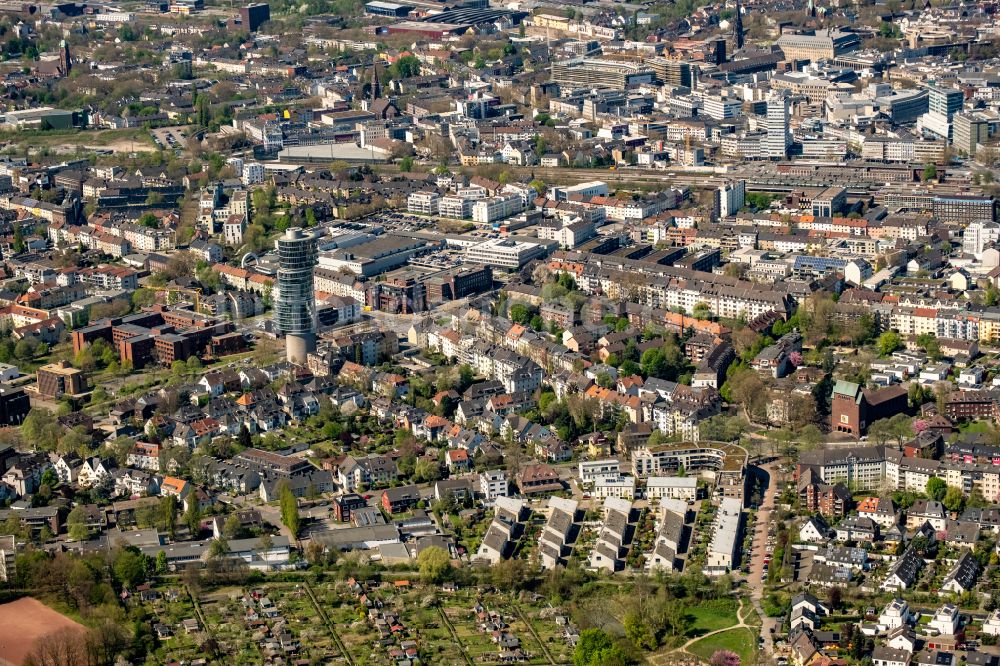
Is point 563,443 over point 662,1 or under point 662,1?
under

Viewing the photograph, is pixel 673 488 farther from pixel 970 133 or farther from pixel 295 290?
pixel 970 133

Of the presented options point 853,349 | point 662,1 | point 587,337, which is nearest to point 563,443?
point 587,337

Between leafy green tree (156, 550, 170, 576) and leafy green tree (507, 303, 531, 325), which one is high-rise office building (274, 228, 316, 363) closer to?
leafy green tree (507, 303, 531, 325)

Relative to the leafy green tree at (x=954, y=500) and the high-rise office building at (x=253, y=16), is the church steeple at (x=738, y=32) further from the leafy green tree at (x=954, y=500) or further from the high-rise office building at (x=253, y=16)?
the leafy green tree at (x=954, y=500)

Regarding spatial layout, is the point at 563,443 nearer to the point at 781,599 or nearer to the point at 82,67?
the point at 781,599

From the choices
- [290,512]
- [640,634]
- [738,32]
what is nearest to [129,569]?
[290,512]

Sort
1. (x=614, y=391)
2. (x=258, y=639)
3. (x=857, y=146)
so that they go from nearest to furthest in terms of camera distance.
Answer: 1. (x=258, y=639)
2. (x=614, y=391)
3. (x=857, y=146)

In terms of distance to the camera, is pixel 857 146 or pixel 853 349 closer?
pixel 853 349
